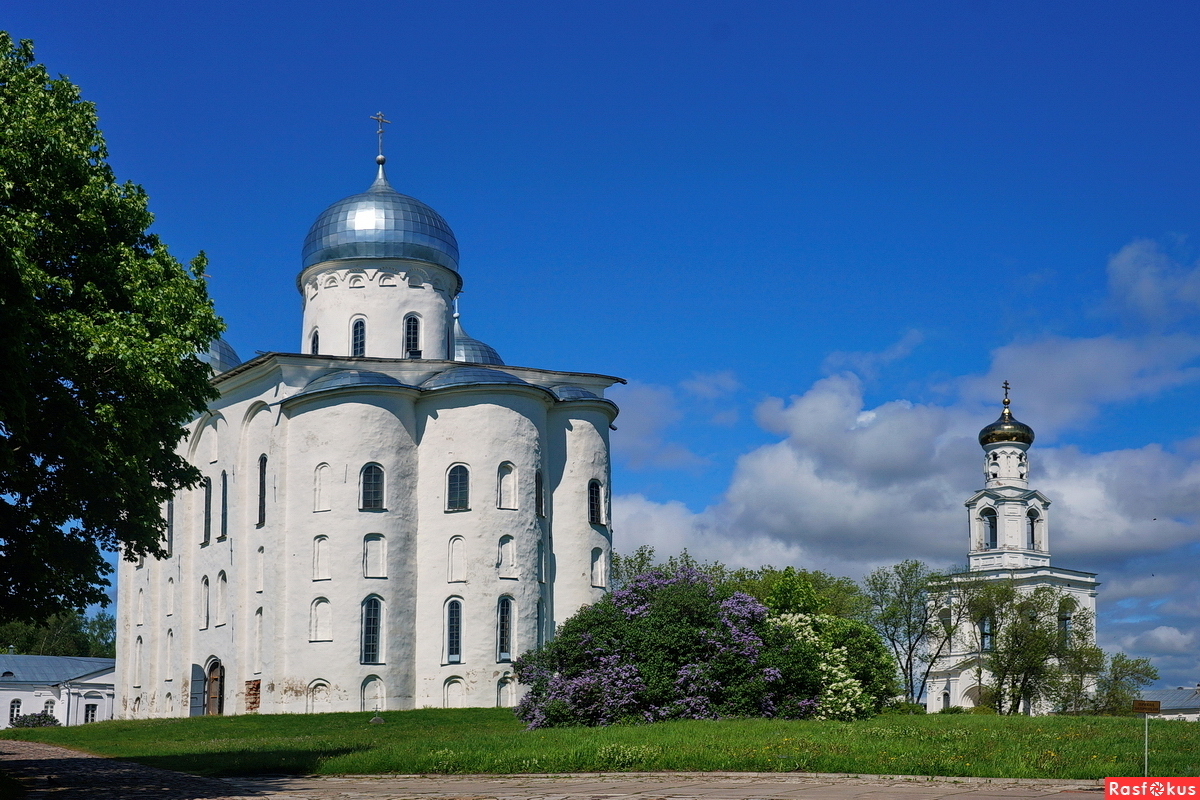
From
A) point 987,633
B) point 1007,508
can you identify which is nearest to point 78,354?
point 987,633

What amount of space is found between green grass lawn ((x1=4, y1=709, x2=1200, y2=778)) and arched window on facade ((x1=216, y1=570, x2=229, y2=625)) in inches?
659

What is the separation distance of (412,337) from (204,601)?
37.6 ft

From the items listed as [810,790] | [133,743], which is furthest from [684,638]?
[133,743]

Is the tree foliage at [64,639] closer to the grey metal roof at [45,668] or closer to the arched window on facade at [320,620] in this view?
the grey metal roof at [45,668]

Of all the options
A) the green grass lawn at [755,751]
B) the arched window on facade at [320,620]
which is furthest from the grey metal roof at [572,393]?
the green grass lawn at [755,751]

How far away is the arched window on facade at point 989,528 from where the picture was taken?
244ft

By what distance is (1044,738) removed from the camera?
57.1 feet

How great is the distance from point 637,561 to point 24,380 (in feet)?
149

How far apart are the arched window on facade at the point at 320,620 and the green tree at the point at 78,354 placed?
1912cm

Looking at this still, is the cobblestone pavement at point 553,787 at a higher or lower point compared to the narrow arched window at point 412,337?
lower

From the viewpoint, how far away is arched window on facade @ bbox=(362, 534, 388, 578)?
3772 cm

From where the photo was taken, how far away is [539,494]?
3966 centimetres

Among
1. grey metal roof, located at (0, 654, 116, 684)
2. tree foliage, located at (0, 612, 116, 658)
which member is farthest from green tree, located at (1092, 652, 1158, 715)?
tree foliage, located at (0, 612, 116, 658)
